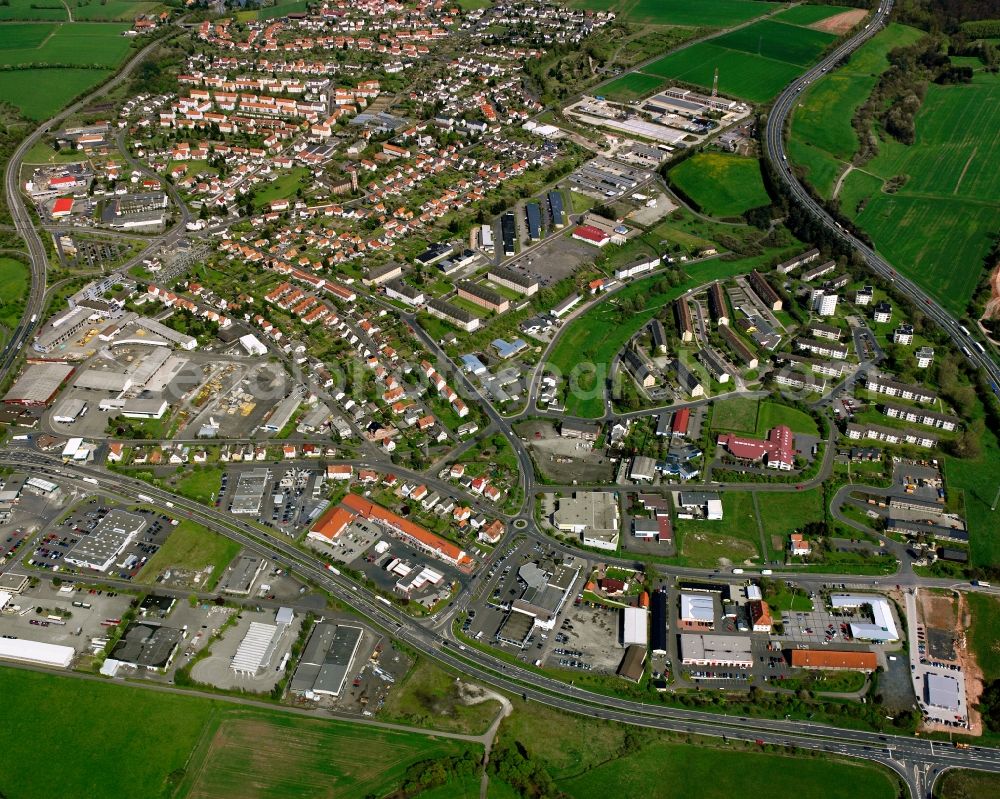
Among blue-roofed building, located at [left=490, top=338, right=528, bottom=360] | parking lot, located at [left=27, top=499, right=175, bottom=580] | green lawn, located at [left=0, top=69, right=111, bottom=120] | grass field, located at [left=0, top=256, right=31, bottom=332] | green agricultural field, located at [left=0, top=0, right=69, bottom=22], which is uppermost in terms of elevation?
green agricultural field, located at [left=0, top=0, right=69, bottom=22]

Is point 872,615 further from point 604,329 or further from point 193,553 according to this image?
point 193,553

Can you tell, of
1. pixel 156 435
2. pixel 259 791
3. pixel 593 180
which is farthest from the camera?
pixel 593 180

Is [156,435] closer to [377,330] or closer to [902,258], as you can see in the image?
[377,330]

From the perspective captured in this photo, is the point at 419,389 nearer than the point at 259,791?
No

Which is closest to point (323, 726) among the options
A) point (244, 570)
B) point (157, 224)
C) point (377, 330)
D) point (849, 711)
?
point (244, 570)

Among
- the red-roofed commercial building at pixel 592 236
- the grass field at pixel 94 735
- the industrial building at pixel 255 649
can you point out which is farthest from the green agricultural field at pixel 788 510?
the red-roofed commercial building at pixel 592 236

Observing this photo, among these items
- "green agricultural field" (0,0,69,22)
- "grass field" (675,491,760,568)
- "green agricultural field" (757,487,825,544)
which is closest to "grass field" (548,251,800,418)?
"grass field" (675,491,760,568)

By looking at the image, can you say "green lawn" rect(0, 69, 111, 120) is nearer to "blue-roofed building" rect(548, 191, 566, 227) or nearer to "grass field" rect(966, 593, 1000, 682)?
"blue-roofed building" rect(548, 191, 566, 227)
